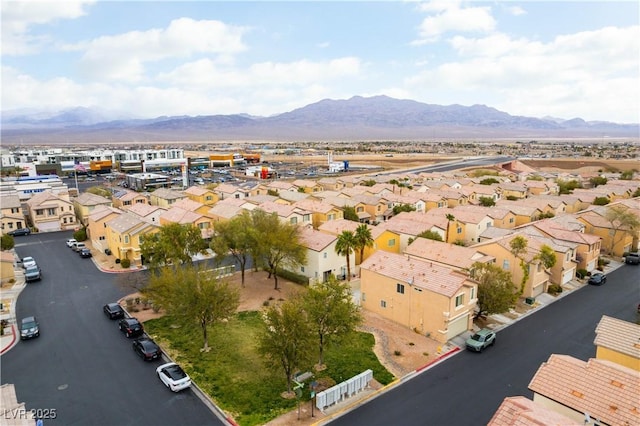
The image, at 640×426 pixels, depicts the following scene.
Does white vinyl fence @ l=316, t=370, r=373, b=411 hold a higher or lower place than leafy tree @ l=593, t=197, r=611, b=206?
lower

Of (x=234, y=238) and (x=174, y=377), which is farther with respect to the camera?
(x=234, y=238)

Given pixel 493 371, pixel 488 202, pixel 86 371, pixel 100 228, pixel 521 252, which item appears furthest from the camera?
pixel 488 202

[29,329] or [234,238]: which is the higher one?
[234,238]

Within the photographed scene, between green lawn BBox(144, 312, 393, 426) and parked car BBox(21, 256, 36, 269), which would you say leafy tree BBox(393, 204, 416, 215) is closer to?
green lawn BBox(144, 312, 393, 426)

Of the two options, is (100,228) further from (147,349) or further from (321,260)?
(147,349)

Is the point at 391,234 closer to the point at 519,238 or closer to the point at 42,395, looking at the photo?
the point at 519,238

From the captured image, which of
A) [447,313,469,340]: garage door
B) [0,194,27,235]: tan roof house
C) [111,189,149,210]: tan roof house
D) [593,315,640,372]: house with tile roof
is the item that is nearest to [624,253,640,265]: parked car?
[447,313,469,340]: garage door

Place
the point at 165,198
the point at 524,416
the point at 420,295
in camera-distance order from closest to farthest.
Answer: the point at 524,416, the point at 420,295, the point at 165,198

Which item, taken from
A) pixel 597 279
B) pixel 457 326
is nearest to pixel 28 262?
pixel 457 326

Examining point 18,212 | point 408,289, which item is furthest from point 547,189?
point 18,212
